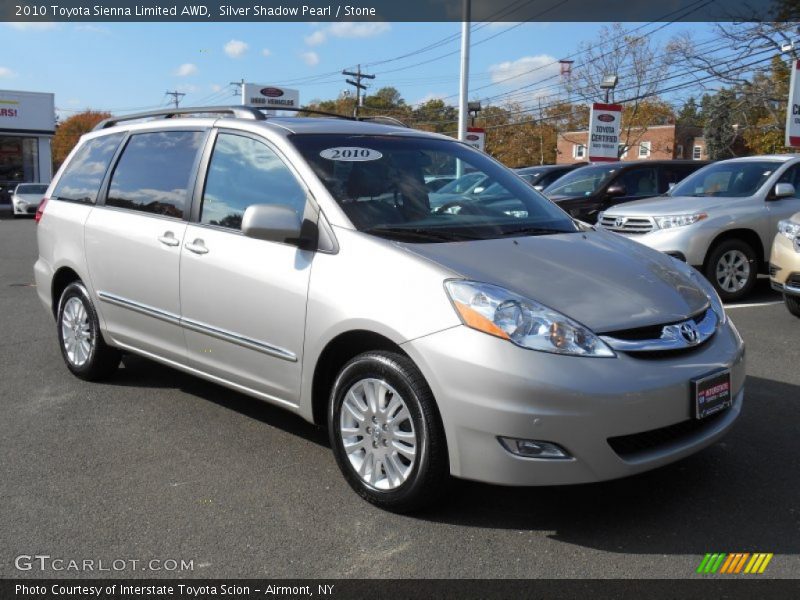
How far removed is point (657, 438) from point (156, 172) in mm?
3471

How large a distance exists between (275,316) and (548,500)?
1609 mm

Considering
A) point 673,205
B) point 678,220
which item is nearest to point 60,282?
point 678,220

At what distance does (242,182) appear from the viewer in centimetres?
444

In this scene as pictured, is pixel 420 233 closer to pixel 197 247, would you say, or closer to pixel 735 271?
pixel 197 247

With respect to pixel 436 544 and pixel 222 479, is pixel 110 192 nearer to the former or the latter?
pixel 222 479

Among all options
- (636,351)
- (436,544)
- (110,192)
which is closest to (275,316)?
(436,544)

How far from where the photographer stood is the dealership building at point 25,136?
132ft

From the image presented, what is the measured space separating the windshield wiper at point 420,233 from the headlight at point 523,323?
58cm

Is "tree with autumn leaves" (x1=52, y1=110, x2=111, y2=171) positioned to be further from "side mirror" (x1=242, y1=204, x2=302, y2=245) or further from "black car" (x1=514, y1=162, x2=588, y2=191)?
"side mirror" (x1=242, y1=204, x2=302, y2=245)

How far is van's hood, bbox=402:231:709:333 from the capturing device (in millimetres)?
3352

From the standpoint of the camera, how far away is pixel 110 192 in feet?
17.8

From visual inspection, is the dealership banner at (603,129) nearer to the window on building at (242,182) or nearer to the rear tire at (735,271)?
the rear tire at (735,271)

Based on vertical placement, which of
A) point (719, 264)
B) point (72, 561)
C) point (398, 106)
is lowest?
point (72, 561)

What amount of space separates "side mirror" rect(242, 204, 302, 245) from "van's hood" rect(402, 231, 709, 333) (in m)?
0.61
